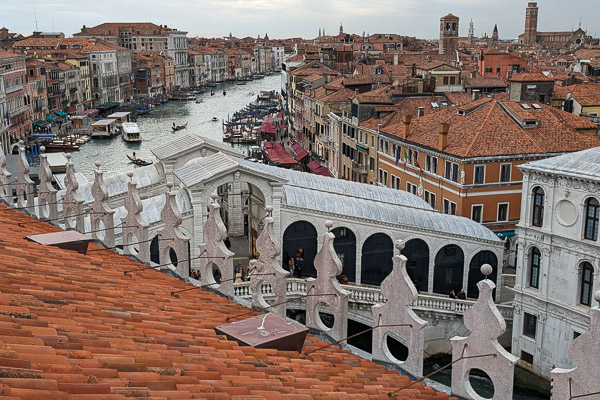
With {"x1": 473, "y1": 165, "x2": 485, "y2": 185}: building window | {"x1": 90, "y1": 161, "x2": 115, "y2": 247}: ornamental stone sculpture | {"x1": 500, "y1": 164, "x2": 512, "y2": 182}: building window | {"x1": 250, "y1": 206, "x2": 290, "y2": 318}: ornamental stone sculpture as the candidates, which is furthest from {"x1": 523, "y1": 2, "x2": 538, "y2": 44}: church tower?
{"x1": 250, "y1": 206, "x2": 290, "y2": 318}: ornamental stone sculpture

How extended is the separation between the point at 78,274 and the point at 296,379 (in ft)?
9.81

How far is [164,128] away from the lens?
82938 millimetres

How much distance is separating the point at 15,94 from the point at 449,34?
64839 millimetres

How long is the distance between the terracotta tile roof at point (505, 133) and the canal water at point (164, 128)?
1075cm

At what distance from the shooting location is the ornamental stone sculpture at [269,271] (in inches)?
300

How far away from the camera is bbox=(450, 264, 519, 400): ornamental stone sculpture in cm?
566

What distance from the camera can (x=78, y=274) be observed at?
7430 mm

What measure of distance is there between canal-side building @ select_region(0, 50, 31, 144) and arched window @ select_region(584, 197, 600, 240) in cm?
5045

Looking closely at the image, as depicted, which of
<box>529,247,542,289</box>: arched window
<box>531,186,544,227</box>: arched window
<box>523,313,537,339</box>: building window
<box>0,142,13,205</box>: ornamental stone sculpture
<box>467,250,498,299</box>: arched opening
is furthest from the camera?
<box>467,250,498,299</box>: arched opening

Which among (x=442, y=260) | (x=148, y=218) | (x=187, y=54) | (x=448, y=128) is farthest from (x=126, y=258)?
(x=187, y=54)

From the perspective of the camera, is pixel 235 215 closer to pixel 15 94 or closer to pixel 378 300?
pixel 378 300

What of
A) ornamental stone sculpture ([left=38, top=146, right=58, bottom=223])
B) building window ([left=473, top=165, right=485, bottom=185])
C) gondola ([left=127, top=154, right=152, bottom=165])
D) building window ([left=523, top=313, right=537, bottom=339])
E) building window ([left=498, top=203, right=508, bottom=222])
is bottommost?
gondola ([left=127, top=154, right=152, bottom=165])

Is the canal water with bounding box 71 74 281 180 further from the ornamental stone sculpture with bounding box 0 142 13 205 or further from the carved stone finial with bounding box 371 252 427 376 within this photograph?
the carved stone finial with bounding box 371 252 427 376

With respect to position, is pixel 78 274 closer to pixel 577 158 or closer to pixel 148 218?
pixel 148 218
